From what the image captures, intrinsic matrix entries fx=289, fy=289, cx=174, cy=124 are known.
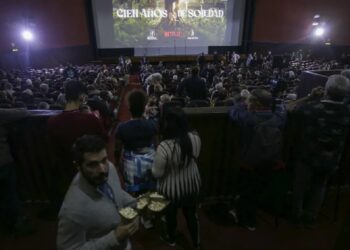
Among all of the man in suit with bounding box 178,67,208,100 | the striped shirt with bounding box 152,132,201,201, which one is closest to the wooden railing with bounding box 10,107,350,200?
the striped shirt with bounding box 152,132,201,201

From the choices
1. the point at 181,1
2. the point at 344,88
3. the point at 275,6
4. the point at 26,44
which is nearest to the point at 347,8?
the point at 275,6

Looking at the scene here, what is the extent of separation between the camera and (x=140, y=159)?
7.39ft

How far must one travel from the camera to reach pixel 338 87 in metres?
2.22

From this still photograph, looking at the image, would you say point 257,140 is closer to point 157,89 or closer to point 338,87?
point 338,87

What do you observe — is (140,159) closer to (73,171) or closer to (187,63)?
(73,171)

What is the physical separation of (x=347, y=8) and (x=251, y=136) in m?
15.3

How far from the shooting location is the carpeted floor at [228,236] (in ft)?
8.15

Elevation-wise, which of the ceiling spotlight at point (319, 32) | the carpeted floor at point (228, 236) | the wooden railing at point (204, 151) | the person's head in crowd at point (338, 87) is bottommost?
Result: the carpeted floor at point (228, 236)

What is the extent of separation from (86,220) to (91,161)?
255 millimetres

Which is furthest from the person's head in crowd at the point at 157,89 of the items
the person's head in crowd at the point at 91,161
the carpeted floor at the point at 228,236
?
the person's head in crowd at the point at 91,161

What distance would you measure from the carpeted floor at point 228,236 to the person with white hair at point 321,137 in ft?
0.86

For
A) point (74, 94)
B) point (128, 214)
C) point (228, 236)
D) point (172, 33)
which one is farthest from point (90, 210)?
point (172, 33)

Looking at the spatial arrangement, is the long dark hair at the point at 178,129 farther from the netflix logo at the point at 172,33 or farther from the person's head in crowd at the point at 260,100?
the netflix logo at the point at 172,33

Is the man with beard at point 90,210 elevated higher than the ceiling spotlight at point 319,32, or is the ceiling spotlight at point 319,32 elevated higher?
the ceiling spotlight at point 319,32
